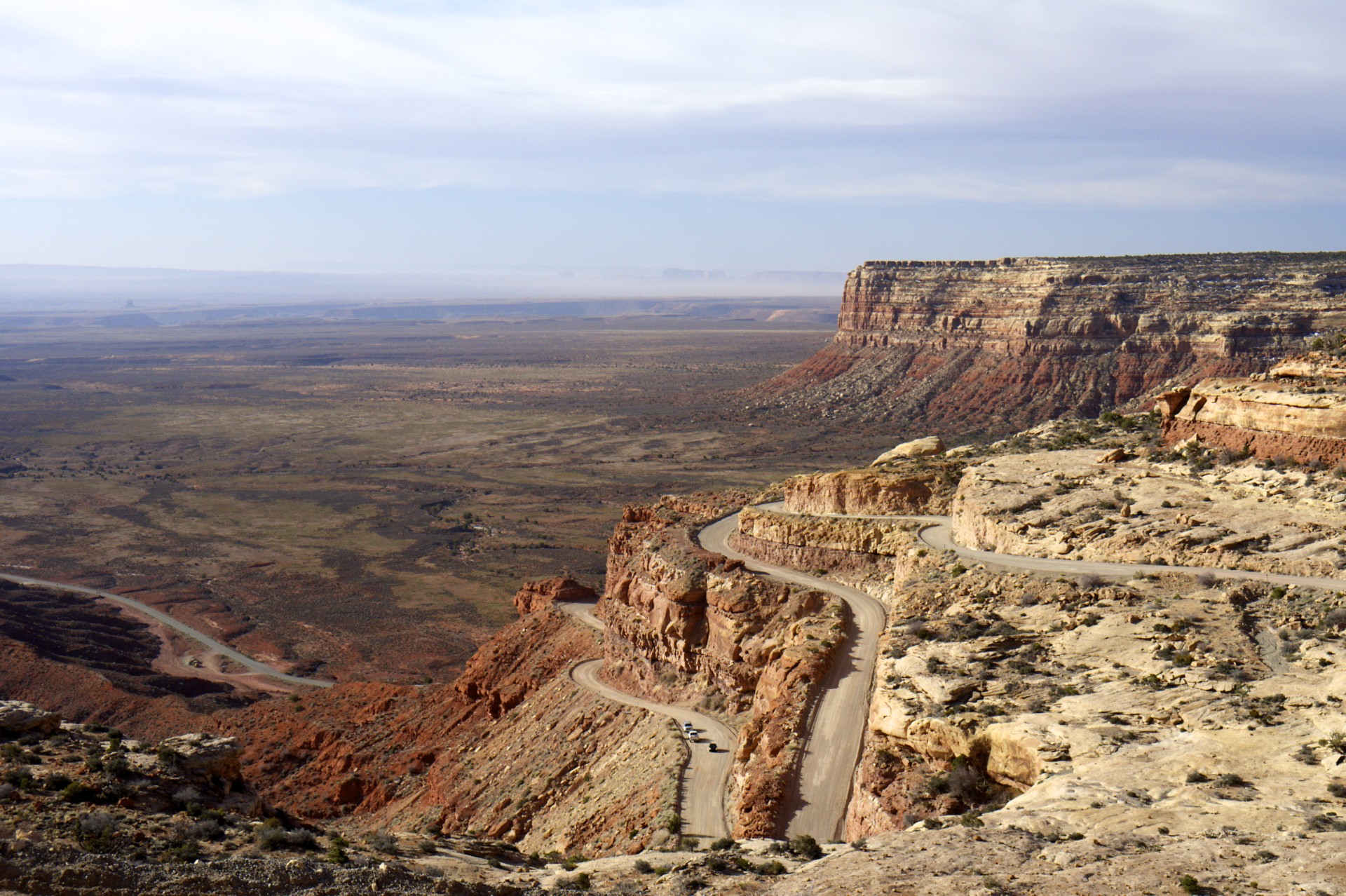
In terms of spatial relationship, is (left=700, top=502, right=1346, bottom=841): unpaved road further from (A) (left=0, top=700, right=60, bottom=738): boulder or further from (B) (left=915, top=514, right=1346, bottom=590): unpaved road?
(A) (left=0, top=700, right=60, bottom=738): boulder

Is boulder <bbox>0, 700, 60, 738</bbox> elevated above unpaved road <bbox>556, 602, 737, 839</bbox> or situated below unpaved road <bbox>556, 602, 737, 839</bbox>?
above

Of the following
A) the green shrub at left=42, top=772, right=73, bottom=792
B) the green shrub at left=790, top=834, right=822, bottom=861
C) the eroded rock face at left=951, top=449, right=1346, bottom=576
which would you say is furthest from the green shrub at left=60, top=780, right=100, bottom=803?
the eroded rock face at left=951, top=449, right=1346, bottom=576

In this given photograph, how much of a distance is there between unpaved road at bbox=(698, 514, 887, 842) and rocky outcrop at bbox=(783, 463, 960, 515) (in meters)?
6.18

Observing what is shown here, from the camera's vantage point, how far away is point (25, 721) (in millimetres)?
23781

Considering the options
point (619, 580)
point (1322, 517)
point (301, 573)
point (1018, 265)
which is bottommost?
point (301, 573)

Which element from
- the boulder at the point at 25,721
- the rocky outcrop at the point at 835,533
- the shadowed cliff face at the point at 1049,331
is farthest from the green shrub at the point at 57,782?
the shadowed cliff face at the point at 1049,331

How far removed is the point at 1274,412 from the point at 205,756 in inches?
1252

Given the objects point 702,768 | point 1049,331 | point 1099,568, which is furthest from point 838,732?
point 1049,331

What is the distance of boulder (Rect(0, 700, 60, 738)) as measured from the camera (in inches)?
925

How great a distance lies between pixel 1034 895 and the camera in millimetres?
15703

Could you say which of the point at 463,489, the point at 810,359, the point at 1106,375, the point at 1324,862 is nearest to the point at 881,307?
the point at 810,359

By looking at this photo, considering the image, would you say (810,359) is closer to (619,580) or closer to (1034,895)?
(619,580)

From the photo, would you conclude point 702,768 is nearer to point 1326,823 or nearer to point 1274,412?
point 1326,823

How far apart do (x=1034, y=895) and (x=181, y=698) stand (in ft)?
143
